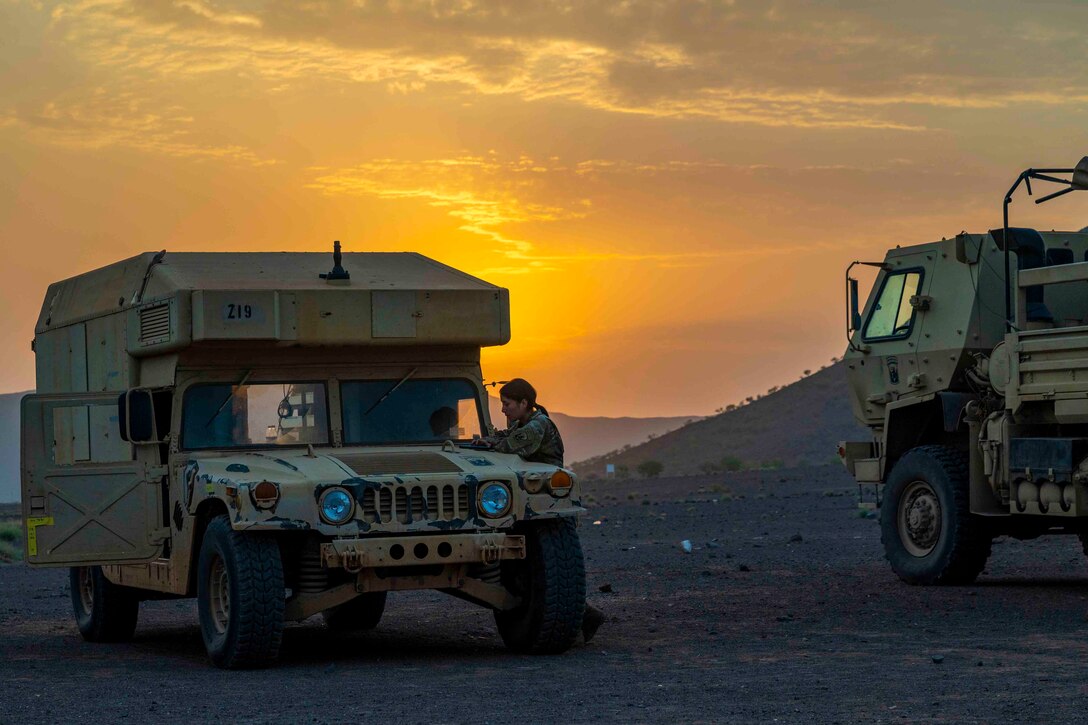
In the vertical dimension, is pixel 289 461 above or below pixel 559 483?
above

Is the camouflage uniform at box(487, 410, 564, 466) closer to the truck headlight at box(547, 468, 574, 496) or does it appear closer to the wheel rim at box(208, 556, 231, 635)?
the truck headlight at box(547, 468, 574, 496)

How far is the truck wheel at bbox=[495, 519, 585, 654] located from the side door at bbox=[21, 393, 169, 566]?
9.80 ft

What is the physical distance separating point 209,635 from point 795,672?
415 centimetres

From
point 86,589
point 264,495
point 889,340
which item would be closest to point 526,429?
point 264,495

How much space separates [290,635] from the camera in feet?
49.0

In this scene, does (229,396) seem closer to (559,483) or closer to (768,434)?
(559,483)

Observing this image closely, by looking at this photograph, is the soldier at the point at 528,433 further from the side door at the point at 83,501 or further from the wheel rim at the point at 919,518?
the wheel rim at the point at 919,518

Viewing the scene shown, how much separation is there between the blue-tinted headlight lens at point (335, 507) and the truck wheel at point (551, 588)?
145cm

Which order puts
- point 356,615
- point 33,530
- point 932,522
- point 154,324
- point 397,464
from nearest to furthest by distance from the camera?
point 397,464 < point 33,530 < point 154,324 < point 356,615 < point 932,522

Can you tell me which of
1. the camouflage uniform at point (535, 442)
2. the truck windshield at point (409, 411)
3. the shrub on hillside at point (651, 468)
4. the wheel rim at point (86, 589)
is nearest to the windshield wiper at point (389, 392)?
the truck windshield at point (409, 411)

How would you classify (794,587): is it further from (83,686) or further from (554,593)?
(83,686)

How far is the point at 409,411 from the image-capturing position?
43.4 ft

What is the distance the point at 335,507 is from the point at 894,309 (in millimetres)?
8713

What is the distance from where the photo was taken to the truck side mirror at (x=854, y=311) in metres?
18.1
